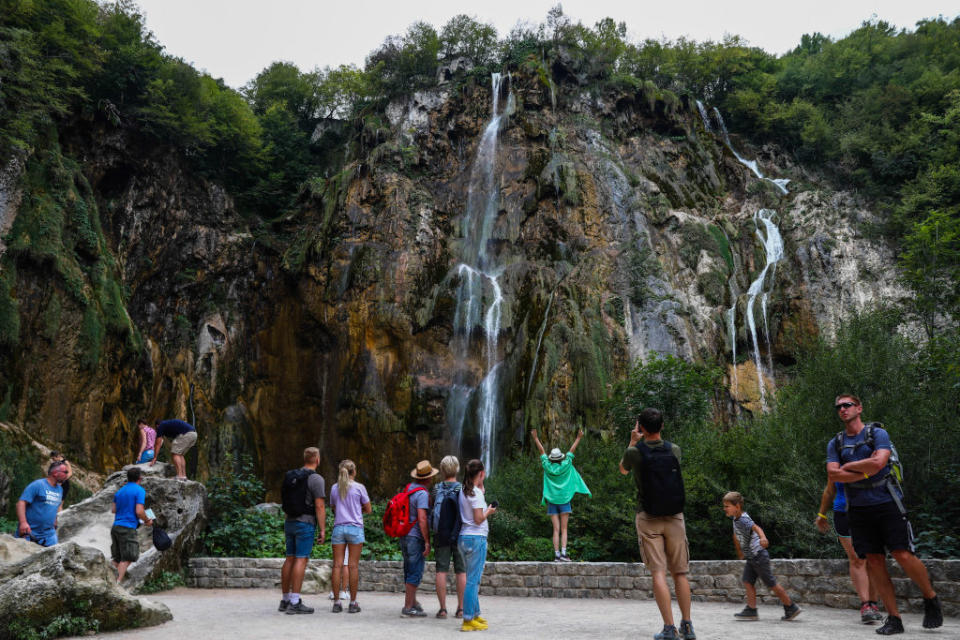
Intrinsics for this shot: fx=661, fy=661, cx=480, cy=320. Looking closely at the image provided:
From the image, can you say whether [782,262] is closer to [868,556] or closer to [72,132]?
[868,556]

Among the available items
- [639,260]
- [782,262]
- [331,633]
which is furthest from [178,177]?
[331,633]

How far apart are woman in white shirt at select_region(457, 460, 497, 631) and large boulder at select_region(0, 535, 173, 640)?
117 inches

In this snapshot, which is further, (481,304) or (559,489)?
(481,304)

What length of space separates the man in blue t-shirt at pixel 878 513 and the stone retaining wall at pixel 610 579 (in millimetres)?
1315

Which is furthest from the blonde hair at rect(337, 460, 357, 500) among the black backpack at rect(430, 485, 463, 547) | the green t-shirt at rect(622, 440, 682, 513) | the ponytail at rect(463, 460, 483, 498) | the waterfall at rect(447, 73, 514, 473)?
the waterfall at rect(447, 73, 514, 473)

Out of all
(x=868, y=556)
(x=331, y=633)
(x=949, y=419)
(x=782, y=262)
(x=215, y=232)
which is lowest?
(x=331, y=633)

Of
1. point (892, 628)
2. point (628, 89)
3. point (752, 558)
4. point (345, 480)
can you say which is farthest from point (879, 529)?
point (628, 89)

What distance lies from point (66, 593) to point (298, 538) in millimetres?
2096

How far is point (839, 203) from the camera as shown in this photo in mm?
27453

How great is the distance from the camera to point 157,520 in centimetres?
1023

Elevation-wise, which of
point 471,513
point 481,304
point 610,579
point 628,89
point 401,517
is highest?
point 628,89

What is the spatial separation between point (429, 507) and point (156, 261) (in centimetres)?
2263

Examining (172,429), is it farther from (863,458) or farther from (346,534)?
(863,458)

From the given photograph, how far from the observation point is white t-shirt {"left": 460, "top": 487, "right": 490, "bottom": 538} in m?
6.08
